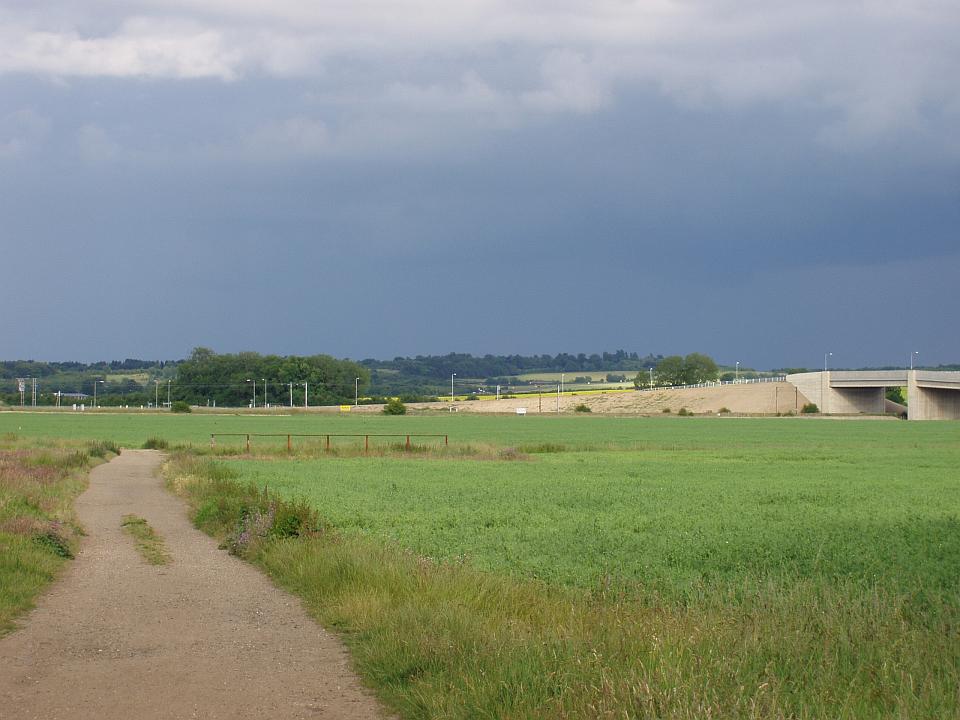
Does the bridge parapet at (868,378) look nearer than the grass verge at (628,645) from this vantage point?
No

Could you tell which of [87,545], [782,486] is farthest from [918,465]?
[87,545]

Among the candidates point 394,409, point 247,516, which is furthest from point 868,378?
point 247,516

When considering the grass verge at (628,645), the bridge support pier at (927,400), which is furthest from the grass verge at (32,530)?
the bridge support pier at (927,400)

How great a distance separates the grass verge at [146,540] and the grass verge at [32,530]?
3.38 ft

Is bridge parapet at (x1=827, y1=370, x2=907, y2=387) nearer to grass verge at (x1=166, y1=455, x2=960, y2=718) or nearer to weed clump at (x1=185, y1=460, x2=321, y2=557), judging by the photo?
weed clump at (x1=185, y1=460, x2=321, y2=557)

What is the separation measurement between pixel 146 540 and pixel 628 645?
12.9 metres

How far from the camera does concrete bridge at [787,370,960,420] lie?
12580 cm

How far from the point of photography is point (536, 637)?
882cm

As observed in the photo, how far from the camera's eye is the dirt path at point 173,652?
7.94 metres

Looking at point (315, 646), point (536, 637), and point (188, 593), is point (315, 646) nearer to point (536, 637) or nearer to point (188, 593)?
point (536, 637)

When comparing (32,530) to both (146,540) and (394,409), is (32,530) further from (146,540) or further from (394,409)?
(394,409)

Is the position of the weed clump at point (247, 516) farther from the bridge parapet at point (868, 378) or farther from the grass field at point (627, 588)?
the bridge parapet at point (868, 378)

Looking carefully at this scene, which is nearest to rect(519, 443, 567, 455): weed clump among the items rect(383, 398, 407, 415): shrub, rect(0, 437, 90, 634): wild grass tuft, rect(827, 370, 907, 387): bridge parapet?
rect(0, 437, 90, 634): wild grass tuft

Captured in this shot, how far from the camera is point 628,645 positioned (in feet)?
26.4
